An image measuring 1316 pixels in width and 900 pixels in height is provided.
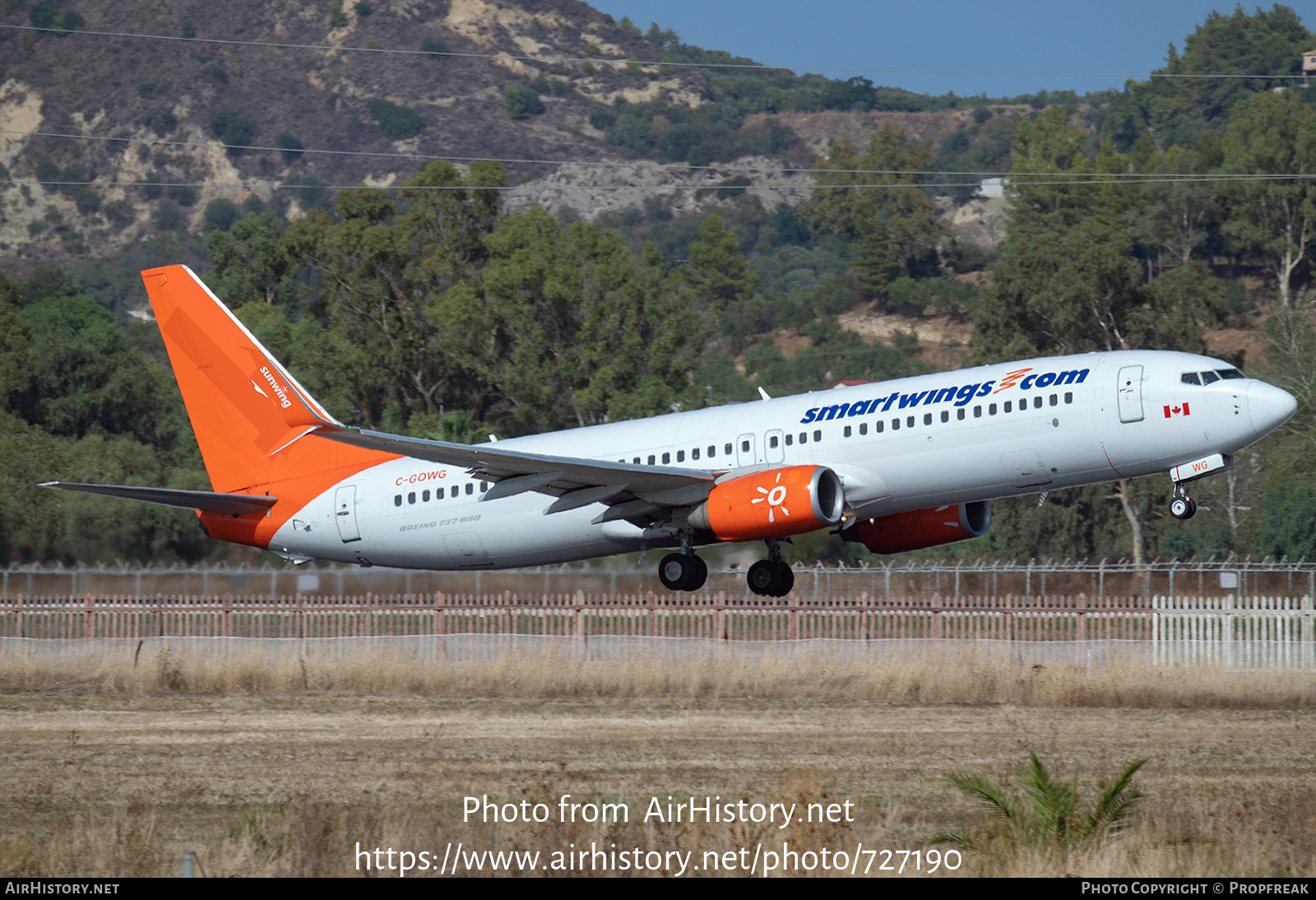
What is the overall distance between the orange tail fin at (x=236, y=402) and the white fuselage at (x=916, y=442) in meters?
3.61

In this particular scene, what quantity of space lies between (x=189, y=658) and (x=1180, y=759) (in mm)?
23806

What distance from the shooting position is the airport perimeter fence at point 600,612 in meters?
38.8

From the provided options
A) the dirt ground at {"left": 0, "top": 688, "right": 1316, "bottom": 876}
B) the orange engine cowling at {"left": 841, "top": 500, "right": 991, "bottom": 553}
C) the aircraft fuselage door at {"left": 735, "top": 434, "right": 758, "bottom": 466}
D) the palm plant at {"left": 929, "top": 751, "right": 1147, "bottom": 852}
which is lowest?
the dirt ground at {"left": 0, "top": 688, "right": 1316, "bottom": 876}

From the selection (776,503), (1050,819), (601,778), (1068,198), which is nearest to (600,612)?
(776,503)

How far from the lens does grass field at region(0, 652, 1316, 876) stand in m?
17.6

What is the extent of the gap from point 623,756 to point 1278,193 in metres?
121

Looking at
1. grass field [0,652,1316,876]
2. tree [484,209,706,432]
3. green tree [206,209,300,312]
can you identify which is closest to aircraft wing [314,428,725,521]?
grass field [0,652,1316,876]

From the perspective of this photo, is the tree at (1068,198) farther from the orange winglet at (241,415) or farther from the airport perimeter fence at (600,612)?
the orange winglet at (241,415)

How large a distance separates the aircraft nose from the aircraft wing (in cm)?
1056

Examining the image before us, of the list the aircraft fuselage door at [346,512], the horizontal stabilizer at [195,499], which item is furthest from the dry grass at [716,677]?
the horizontal stabilizer at [195,499]

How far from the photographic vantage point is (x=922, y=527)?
34.2 meters

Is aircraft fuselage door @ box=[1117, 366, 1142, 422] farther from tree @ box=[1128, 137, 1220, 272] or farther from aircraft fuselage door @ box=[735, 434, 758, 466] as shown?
tree @ box=[1128, 137, 1220, 272]

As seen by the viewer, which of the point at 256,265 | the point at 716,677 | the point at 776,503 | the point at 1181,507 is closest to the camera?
the point at 1181,507

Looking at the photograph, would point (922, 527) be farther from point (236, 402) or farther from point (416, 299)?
point (416, 299)
